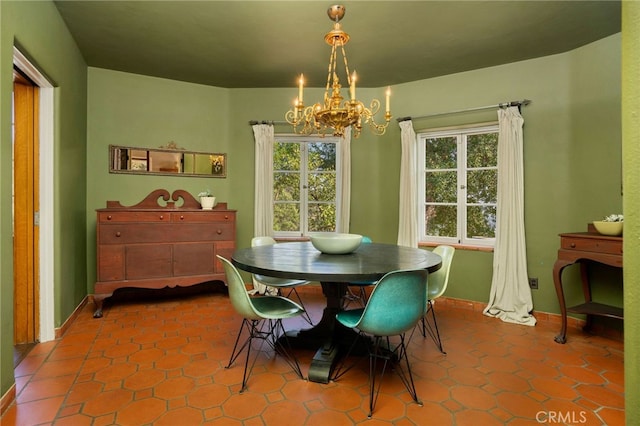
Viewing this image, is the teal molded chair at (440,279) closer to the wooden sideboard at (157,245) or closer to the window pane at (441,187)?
the window pane at (441,187)

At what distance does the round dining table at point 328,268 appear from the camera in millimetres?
1901

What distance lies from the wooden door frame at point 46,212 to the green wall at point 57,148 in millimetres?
53

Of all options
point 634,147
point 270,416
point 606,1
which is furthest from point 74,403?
point 606,1

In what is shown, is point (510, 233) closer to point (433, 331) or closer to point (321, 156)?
point (433, 331)

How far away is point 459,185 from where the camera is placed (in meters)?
3.93

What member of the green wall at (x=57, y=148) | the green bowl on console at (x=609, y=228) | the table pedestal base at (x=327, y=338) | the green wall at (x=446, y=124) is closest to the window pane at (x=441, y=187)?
the green wall at (x=446, y=124)

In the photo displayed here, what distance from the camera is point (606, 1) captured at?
2.50 m

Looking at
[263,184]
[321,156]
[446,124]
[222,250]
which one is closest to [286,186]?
[263,184]

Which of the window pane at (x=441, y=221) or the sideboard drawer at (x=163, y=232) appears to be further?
the window pane at (x=441, y=221)

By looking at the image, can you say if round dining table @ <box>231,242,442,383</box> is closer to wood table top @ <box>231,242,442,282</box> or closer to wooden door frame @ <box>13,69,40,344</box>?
wood table top @ <box>231,242,442,282</box>

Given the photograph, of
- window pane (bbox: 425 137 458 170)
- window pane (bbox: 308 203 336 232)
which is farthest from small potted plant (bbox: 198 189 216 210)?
window pane (bbox: 425 137 458 170)

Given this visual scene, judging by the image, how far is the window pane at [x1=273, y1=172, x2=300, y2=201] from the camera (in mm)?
4512

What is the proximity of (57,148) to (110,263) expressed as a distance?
1184mm

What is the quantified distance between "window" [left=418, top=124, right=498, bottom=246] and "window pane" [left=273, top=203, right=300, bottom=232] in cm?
157
